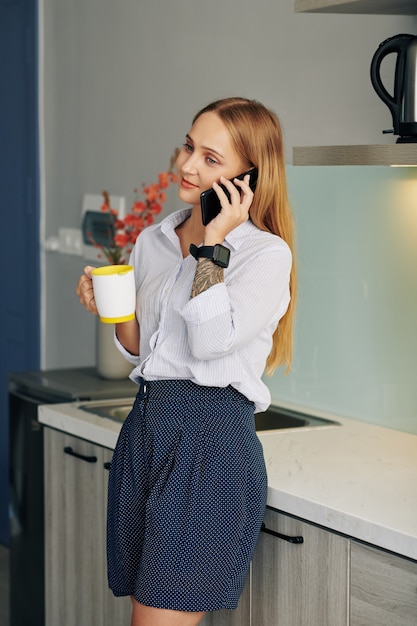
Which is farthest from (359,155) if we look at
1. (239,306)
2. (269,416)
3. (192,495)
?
(269,416)

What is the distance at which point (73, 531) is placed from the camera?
2.71 metres

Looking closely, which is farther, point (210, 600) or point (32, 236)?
point (32, 236)

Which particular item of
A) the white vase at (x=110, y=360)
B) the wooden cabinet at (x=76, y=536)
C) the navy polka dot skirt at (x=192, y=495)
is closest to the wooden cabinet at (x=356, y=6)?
the navy polka dot skirt at (x=192, y=495)

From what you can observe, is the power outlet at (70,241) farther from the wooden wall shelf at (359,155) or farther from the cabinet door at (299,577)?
the cabinet door at (299,577)

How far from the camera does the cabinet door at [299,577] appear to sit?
1.89m

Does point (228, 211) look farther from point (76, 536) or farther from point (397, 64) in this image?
point (76, 536)

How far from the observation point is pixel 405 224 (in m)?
2.44

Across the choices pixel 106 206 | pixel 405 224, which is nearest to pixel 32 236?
pixel 106 206

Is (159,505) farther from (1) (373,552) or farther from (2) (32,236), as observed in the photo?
(2) (32,236)

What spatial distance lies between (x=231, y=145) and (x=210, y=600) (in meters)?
0.87

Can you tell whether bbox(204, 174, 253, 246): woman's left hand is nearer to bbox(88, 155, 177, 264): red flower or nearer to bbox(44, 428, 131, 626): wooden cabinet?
bbox(44, 428, 131, 626): wooden cabinet

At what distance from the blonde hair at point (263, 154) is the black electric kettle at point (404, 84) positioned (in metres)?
0.23

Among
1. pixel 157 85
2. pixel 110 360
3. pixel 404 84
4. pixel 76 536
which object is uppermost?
pixel 157 85

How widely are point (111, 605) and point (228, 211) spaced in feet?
3.72
